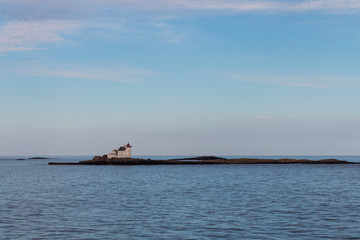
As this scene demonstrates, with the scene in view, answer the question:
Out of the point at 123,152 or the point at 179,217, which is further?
the point at 123,152

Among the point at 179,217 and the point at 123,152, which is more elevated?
the point at 123,152

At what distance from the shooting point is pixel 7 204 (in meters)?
39.0

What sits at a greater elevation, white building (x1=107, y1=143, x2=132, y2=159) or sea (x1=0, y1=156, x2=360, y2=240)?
white building (x1=107, y1=143, x2=132, y2=159)

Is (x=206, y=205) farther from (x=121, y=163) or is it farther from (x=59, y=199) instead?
(x=121, y=163)

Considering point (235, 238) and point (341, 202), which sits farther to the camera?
point (341, 202)

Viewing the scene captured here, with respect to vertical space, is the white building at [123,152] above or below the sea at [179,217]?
above

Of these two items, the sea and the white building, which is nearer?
the sea

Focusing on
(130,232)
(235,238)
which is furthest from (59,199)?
(235,238)

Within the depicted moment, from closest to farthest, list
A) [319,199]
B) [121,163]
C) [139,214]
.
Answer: [139,214], [319,199], [121,163]

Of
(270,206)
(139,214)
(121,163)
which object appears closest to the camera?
(139,214)

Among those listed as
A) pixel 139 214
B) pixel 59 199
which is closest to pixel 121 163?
pixel 59 199

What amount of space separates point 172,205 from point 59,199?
14086mm

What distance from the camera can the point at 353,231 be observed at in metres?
25.2

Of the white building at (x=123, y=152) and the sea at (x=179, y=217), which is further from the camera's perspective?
the white building at (x=123, y=152)
